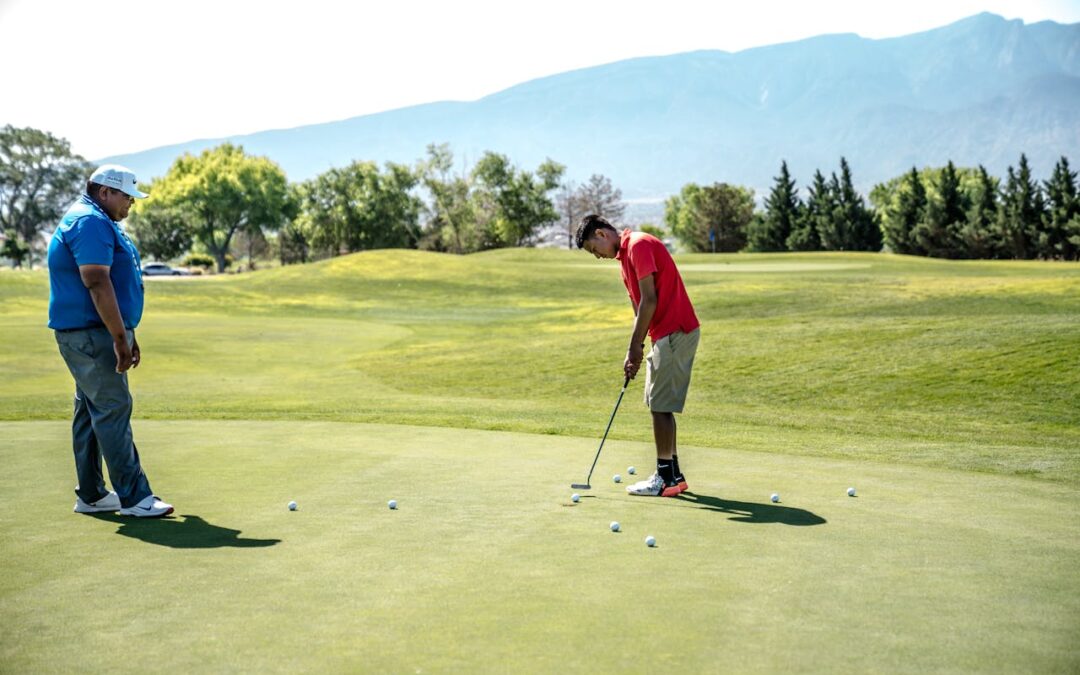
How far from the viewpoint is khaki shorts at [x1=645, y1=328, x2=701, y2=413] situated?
9.00m

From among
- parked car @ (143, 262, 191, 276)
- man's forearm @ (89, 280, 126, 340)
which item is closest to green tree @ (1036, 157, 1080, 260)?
man's forearm @ (89, 280, 126, 340)

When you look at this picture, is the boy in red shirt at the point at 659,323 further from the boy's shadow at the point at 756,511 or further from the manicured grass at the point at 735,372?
the manicured grass at the point at 735,372

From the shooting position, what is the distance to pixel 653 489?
862cm

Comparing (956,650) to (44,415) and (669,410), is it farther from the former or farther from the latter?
(44,415)

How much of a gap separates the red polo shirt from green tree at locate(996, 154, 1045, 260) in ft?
223

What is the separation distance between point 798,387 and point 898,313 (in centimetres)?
1155

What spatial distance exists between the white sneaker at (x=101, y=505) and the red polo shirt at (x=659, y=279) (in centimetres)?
422

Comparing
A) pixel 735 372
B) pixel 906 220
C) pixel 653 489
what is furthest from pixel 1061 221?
pixel 653 489

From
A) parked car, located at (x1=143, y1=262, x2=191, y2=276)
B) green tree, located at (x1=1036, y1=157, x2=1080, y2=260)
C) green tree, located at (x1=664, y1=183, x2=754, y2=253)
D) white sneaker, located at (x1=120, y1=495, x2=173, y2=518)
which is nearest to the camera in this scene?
white sneaker, located at (x1=120, y1=495, x2=173, y2=518)

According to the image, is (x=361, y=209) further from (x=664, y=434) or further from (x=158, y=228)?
(x=664, y=434)

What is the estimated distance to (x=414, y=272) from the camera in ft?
188

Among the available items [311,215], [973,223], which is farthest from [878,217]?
[311,215]

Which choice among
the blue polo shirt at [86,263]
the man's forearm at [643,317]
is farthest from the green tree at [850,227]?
the blue polo shirt at [86,263]

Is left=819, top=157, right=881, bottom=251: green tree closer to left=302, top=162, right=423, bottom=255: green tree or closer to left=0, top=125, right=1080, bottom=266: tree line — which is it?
left=0, top=125, right=1080, bottom=266: tree line
